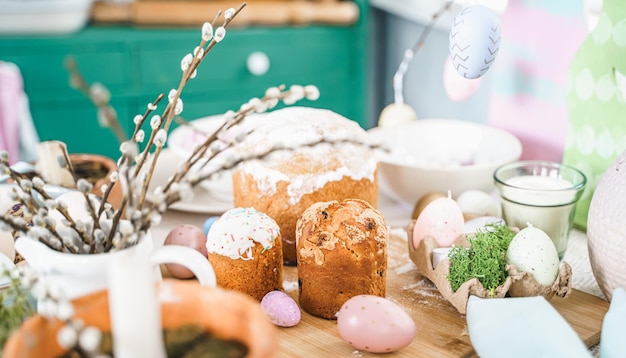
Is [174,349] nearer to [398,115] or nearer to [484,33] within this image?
[484,33]

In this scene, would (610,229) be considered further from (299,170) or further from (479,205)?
(299,170)

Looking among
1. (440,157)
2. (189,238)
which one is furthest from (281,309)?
(440,157)

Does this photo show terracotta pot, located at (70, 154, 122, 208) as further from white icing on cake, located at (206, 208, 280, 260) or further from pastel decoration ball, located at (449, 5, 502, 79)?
pastel decoration ball, located at (449, 5, 502, 79)

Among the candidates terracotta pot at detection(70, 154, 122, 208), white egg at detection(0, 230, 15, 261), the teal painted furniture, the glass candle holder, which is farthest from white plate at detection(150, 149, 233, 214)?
the teal painted furniture

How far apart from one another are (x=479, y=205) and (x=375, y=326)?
16.8 inches

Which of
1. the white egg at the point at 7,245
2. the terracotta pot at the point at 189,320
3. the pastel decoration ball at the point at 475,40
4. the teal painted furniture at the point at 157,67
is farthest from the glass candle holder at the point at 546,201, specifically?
the teal painted furniture at the point at 157,67

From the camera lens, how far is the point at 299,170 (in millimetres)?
1061

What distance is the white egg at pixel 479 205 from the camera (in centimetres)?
117

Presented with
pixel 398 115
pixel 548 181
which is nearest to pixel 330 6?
pixel 398 115

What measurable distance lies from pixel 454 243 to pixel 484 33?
29 centimetres

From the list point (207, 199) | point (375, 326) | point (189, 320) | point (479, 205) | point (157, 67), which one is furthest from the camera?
point (157, 67)

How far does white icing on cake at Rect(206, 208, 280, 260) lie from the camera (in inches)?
36.8

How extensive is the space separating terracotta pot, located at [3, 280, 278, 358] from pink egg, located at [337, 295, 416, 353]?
0.20 m

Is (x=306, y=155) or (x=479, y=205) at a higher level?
(x=306, y=155)
